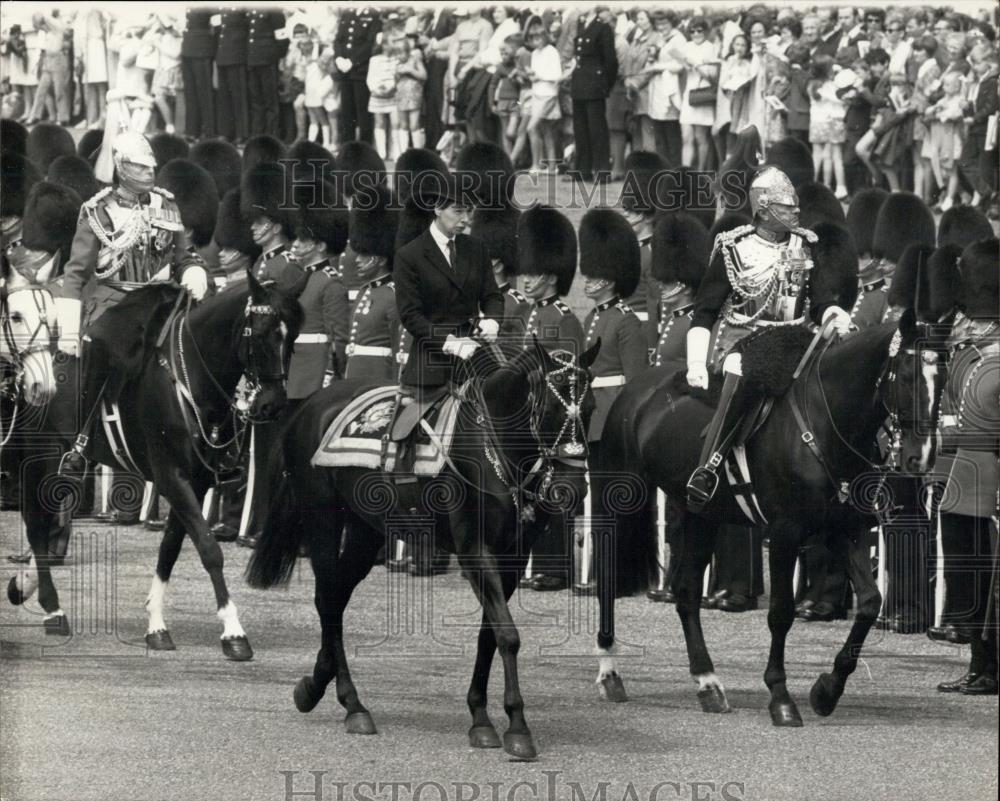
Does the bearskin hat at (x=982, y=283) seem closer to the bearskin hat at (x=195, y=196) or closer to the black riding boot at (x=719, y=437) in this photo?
the black riding boot at (x=719, y=437)

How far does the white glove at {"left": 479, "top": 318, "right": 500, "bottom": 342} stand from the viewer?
1055 centimetres

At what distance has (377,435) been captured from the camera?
1098cm

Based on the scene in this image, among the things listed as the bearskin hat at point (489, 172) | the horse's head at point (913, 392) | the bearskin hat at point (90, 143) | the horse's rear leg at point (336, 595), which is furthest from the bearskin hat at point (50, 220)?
the horse's head at point (913, 392)

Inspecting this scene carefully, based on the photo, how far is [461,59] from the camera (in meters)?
23.5

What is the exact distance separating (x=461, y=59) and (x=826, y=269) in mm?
10194

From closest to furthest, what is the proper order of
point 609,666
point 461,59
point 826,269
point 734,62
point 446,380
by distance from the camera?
point 446,380 < point 609,666 < point 826,269 < point 734,62 < point 461,59

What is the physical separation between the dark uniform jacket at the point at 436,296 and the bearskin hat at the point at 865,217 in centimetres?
475

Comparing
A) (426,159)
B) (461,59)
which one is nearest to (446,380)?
(426,159)

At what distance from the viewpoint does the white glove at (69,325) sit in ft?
43.2

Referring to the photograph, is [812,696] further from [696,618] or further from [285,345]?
[285,345]

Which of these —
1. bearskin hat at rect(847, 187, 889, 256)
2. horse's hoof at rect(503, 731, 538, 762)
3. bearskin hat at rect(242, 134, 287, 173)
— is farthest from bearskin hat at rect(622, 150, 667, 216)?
horse's hoof at rect(503, 731, 538, 762)

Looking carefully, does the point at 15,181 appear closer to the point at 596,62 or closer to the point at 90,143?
the point at 90,143

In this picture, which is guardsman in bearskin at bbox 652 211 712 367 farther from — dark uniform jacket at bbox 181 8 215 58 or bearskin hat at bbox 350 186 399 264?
dark uniform jacket at bbox 181 8 215 58

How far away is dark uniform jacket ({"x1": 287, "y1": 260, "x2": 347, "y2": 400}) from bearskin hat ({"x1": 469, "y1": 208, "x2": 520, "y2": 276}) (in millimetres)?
864
